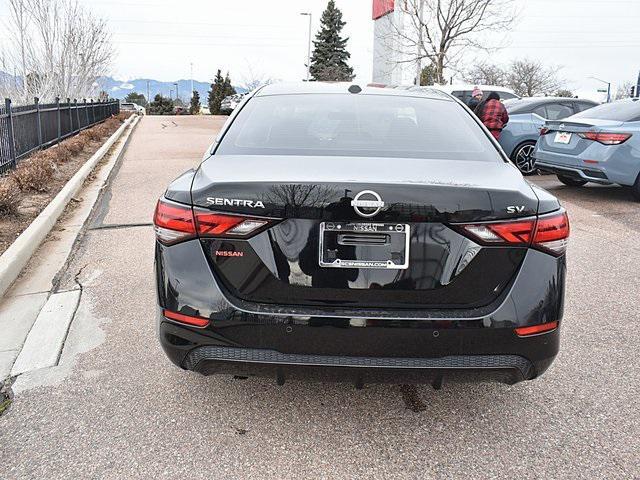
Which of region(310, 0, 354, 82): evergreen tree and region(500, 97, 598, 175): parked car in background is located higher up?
region(310, 0, 354, 82): evergreen tree

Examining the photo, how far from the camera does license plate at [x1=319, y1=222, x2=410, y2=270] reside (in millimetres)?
2152

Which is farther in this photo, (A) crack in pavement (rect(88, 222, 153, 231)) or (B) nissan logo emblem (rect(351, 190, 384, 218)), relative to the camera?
(A) crack in pavement (rect(88, 222, 153, 231))

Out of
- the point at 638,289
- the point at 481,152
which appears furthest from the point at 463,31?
the point at 481,152

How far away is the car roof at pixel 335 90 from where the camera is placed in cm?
338

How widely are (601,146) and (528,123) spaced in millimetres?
2603

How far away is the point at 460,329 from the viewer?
7.25 feet

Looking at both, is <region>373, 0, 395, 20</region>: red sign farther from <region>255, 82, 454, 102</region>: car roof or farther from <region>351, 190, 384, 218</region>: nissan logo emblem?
<region>351, 190, 384, 218</region>: nissan logo emblem

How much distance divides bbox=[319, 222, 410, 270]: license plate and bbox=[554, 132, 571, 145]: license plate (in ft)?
23.2

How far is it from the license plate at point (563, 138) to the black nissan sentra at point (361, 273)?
658cm

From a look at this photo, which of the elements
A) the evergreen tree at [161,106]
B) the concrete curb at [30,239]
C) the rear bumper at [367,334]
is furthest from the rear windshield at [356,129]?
the evergreen tree at [161,106]

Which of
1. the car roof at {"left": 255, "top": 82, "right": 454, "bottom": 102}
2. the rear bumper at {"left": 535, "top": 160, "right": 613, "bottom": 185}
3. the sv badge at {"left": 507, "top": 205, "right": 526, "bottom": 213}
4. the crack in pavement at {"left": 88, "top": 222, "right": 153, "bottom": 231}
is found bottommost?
the crack in pavement at {"left": 88, "top": 222, "right": 153, "bottom": 231}

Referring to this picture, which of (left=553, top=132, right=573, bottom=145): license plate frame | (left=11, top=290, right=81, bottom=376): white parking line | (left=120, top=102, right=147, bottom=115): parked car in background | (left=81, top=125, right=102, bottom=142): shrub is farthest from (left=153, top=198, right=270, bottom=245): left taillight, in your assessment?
(left=120, top=102, right=147, bottom=115): parked car in background

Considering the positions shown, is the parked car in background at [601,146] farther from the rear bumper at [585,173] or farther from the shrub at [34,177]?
the shrub at [34,177]

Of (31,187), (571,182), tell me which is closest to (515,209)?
(31,187)
